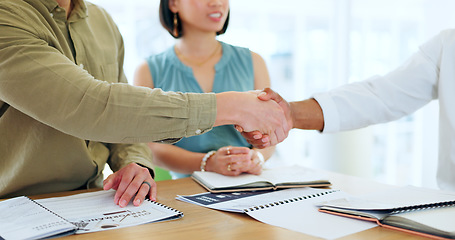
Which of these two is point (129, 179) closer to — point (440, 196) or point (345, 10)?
point (440, 196)

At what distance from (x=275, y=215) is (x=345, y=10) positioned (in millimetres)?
2848

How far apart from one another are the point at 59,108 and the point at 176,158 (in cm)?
89

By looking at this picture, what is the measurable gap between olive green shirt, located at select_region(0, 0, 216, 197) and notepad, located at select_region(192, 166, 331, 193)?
0.72 feet

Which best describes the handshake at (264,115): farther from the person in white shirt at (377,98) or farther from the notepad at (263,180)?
the notepad at (263,180)

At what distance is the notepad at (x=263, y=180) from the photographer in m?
1.31

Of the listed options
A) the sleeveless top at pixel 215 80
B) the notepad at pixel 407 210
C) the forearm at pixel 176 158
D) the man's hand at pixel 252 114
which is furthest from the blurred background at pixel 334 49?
the notepad at pixel 407 210

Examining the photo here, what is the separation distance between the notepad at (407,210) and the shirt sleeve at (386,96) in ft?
1.76

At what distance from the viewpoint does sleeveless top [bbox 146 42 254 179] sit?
1.94m

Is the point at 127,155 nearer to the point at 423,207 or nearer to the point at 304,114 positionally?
the point at 304,114

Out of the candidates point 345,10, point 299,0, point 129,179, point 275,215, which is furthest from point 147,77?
point 299,0

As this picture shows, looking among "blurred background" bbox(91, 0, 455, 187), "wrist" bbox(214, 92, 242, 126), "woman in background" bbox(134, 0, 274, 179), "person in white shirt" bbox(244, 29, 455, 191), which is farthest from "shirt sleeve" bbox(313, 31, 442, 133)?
"blurred background" bbox(91, 0, 455, 187)

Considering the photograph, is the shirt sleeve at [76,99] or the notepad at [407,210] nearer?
the notepad at [407,210]

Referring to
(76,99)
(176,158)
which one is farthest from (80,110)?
(176,158)

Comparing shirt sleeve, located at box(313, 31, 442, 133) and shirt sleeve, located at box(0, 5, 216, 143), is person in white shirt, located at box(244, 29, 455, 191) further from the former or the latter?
shirt sleeve, located at box(0, 5, 216, 143)
